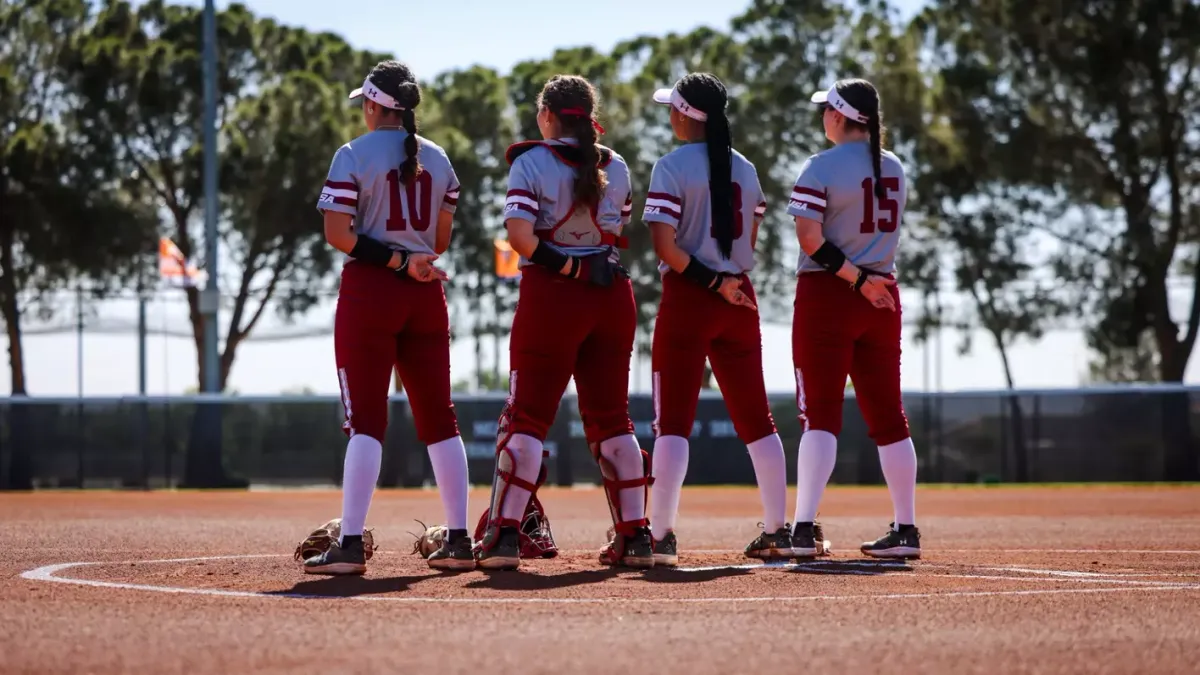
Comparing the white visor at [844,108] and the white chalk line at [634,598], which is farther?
the white visor at [844,108]

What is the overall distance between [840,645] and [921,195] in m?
27.7

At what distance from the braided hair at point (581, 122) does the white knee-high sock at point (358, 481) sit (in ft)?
4.34

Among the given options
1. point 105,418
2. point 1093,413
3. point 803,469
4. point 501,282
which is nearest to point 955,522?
point 803,469

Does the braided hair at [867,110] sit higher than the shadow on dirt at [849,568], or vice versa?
the braided hair at [867,110]

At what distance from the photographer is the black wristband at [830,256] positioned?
781 centimetres

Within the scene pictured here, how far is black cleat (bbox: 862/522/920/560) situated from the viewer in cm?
811

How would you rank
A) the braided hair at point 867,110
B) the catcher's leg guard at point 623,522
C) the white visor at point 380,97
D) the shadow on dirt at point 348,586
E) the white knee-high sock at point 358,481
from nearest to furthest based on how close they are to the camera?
the shadow on dirt at point 348,586, the white knee-high sock at point 358,481, the white visor at point 380,97, the catcher's leg guard at point 623,522, the braided hair at point 867,110

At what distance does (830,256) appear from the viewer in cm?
781

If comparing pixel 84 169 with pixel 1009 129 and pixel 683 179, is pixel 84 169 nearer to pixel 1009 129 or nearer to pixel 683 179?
pixel 1009 129

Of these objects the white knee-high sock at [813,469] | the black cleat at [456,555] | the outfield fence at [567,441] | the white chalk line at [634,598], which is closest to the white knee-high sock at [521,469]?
the black cleat at [456,555]

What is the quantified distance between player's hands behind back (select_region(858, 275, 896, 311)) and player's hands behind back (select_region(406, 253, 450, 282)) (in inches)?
76.7

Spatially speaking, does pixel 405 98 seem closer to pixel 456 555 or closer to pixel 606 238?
pixel 606 238

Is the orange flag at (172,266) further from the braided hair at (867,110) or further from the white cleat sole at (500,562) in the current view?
the white cleat sole at (500,562)

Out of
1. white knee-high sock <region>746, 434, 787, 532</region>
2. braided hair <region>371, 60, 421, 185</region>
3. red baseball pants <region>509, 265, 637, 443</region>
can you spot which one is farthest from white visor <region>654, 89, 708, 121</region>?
white knee-high sock <region>746, 434, 787, 532</region>
